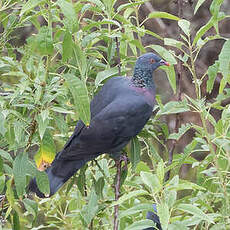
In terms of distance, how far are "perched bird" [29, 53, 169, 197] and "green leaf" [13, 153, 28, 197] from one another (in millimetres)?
377

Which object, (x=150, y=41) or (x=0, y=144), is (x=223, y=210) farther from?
(x=150, y=41)

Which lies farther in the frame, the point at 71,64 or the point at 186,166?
the point at 186,166

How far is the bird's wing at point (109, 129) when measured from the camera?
6.66ft

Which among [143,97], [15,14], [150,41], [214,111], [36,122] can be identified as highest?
[15,14]

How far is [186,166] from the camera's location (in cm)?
460

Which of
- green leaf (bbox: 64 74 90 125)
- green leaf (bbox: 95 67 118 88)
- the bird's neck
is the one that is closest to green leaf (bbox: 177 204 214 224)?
green leaf (bbox: 64 74 90 125)

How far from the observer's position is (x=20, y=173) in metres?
1.62

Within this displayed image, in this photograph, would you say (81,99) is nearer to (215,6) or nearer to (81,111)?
(81,111)

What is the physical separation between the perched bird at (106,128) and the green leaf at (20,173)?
0.38 metres

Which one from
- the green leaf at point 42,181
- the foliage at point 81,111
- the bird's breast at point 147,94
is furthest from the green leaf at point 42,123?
the bird's breast at point 147,94

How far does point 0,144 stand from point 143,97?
0.58 metres

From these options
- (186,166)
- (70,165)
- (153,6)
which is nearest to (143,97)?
(70,165)

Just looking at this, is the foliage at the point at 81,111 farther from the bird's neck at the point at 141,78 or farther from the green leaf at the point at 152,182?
the bird's neck at the point at 141,78

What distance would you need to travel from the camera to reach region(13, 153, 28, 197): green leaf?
5.24 feet
